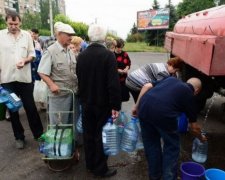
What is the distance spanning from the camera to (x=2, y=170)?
3875 mm

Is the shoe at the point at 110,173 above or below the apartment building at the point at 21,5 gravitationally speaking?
below

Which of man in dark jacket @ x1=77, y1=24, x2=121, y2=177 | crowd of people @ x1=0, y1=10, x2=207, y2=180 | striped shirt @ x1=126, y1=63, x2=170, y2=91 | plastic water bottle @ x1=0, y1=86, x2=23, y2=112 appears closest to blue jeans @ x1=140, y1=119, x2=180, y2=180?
crowd of people @ x1=0, y1=10, x2=207, y2=180

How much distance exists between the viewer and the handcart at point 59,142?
365 centimetres

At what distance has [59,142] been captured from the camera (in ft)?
11.9

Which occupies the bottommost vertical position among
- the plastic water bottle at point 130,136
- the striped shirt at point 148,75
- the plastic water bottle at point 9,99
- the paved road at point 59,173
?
the paved road at point 59,173

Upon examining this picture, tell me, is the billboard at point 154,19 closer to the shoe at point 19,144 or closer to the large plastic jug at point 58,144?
the shoe at point 19,144

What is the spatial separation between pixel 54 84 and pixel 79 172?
4.13 ft

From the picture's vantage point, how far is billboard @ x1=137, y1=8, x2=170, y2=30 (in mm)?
33812

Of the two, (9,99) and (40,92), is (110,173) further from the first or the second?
(40,92)

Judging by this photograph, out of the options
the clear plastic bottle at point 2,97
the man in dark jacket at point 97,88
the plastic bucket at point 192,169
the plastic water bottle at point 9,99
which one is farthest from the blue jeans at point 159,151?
the clear plastic bottle at point 2,97

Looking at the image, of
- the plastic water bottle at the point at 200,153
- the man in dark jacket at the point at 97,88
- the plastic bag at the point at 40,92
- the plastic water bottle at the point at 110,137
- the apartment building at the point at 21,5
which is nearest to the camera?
the man in dark jacket at the point at 97,88

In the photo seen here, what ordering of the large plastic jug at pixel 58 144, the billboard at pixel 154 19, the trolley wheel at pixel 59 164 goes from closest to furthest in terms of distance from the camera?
1. the large plastic jug at pixel 58 144
2. the trolley wheel at pixel 59 164
3. the billboard at pixel 154 19

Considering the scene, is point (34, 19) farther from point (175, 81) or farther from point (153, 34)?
point (175, 81)

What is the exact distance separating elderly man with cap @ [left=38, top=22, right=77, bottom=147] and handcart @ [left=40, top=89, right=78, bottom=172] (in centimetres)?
2
